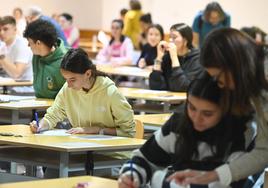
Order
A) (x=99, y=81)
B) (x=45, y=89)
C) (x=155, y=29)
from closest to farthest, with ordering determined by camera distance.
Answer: (x=99, y=81) → (x=45, y=89) → (x=155, y=29)

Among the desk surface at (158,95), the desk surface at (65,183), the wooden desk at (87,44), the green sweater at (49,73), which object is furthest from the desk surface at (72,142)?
the wooden desk at (87,44)

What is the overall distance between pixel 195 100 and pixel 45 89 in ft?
11.2

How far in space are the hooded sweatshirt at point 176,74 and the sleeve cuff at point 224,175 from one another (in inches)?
143

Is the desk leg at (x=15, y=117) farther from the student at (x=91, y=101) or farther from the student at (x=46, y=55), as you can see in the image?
the student at (x=91, y=101)

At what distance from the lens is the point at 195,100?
8.12 feet

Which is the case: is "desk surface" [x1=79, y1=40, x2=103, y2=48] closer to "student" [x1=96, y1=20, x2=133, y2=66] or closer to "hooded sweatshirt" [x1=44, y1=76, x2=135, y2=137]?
"student" [x1=96, y1=20, x2=133, y2=66]

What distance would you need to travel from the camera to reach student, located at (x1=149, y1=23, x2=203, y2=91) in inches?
248

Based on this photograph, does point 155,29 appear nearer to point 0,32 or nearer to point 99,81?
point 0,32

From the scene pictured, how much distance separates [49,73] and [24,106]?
542mm

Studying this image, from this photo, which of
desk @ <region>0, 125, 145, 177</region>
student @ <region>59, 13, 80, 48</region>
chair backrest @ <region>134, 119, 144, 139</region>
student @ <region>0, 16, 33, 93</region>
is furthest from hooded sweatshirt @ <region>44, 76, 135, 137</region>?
student @ <region>59, 13, 80, 48</region>

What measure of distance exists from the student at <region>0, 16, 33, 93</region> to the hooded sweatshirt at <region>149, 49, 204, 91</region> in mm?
1381

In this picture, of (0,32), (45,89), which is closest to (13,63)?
(0,32)

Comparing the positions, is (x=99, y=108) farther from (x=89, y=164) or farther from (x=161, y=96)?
(x=161, y=96)

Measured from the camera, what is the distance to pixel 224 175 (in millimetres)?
2443
